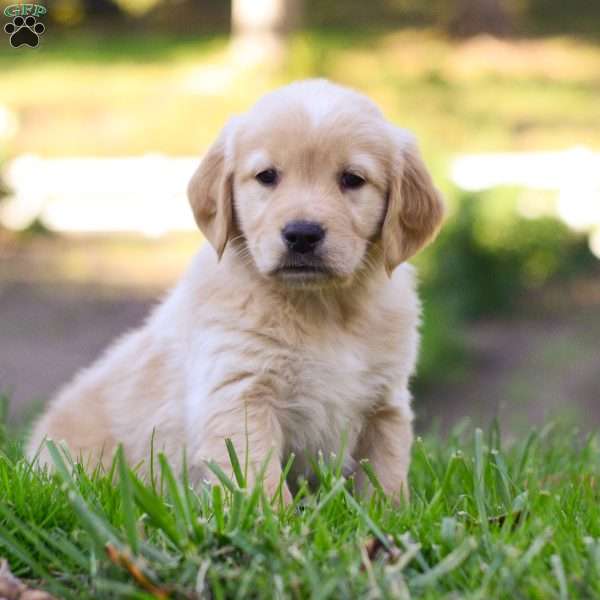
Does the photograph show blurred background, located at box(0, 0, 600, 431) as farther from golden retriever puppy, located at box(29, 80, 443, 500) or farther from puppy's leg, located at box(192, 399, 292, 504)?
puppy's leg, located at box(192, 399, 292, 504)

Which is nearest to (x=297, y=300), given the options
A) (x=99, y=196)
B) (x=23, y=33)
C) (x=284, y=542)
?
(x=284, y=542)

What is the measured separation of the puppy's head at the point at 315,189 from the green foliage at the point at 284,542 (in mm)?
674

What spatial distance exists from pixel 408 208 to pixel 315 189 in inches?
14.1

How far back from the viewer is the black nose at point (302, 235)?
Result: 3.35 metres

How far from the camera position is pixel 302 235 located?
3.35 metres

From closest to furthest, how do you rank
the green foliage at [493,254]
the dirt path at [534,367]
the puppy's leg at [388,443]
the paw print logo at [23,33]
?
1. the puppy's leg at [388,443]
2. the paw print logo at [23,33]
3. the dirt path at [534,367]
4. the green foliage at [493,254]

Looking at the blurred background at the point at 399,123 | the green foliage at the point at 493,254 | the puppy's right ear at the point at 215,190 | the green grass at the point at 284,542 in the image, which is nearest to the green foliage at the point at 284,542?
the green grass at the point at 284,542

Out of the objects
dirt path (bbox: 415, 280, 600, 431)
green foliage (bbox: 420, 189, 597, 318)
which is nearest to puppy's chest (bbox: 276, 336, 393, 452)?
dirt path (bbox: 415, 280, 600, 431)

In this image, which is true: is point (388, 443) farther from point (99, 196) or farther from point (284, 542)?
point (99, 196)

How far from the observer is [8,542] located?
8.53 ft

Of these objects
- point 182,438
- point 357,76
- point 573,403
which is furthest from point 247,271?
point 357,76

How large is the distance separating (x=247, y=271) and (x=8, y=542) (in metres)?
1.27

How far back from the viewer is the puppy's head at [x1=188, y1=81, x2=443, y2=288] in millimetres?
3408

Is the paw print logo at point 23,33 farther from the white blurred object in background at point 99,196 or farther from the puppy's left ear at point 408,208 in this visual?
the white blurred object in background at point 99,196
